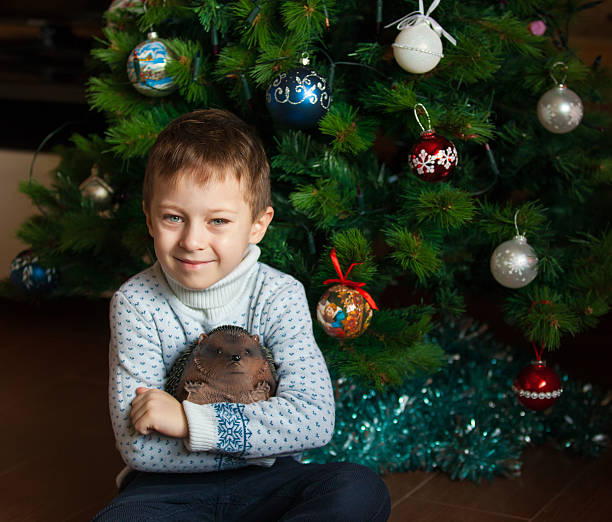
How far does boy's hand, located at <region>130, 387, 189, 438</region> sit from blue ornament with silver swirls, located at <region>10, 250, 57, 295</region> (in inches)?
37.9

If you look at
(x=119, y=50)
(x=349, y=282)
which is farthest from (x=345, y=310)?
(x=119, y=50)

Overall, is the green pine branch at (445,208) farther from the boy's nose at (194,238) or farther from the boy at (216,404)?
the boy's nose at (194,238)

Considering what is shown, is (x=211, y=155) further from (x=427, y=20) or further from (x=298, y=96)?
(x=427, y=20)

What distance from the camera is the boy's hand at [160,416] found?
3.11ft

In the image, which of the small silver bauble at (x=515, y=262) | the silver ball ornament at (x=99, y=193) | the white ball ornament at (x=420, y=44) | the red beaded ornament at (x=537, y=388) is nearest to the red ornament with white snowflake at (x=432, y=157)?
the white ball ornament at (x=420, y=44)

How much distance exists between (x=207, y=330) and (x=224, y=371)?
97 mm

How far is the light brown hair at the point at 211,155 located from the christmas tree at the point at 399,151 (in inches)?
4.9

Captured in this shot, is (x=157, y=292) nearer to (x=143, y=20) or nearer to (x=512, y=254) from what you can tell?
(x=143, y=20)

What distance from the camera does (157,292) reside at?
106 cm

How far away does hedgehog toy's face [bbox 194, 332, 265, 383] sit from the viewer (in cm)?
99

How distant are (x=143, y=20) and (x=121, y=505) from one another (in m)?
0.78

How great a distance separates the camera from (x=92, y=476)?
1371mm

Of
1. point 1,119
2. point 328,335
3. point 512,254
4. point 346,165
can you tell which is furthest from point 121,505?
point 1,119

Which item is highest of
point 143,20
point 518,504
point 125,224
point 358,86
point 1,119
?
point 1,119
